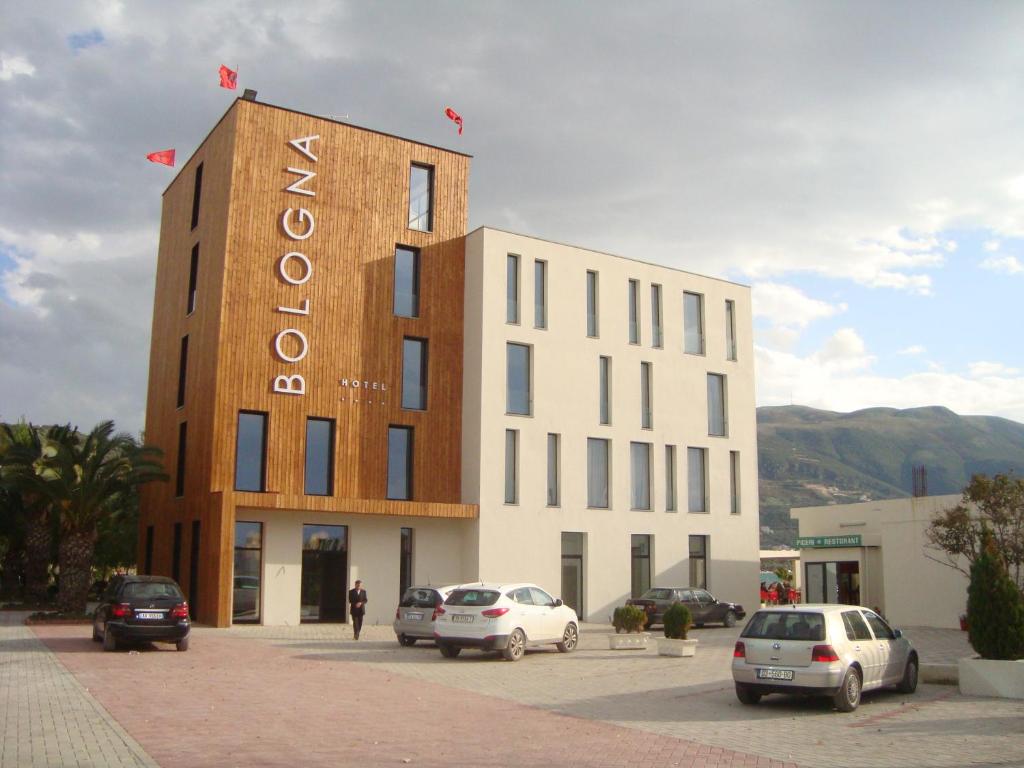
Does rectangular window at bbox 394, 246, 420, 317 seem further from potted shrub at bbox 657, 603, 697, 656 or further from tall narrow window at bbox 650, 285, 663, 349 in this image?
potted shrub at bbox 657, 603, 697, 656

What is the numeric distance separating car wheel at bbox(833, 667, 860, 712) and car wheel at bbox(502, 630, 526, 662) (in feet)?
26.6

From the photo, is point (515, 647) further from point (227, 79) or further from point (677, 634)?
point (227, 79)

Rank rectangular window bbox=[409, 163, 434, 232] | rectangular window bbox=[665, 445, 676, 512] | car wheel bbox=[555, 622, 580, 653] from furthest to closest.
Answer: rectangular window bbox=[665, 445, 676, 512] → rectangular window bbox=[409, 163, 434, 232] → car wheel bbox=[555, 622, 580, 653]

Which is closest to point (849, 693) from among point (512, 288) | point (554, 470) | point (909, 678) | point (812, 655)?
point (812, 655)

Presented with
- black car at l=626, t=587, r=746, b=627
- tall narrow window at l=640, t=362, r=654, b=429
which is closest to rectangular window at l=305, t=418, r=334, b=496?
black car at l=626, t=587, r=746, b=627

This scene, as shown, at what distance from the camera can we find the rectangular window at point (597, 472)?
36562mm

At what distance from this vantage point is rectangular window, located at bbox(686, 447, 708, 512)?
39.1m

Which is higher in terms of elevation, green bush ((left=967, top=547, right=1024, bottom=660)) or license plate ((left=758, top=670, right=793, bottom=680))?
green bush ((left=967, top=547, right=1024, bottom=660))

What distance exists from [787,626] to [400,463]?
20720mm

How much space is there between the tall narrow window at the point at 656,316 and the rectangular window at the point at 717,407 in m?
3.14

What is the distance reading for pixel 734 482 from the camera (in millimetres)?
40531

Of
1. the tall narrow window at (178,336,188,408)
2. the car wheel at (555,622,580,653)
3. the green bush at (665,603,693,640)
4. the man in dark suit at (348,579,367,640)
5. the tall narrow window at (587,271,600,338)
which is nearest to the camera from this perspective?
the green bush at (665,603,693,640)

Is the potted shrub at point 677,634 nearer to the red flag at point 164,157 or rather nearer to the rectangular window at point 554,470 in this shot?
the rectangular window at point 554,470

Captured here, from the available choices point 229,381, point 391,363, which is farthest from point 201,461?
point 391,363
